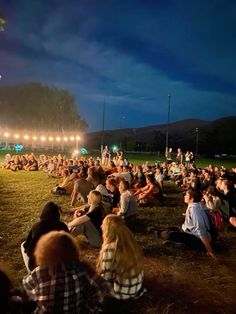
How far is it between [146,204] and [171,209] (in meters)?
0.87

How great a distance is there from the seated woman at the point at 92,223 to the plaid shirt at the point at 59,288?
4.02 meters

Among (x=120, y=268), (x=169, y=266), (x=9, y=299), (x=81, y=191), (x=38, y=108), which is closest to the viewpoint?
(x=9, y=299)

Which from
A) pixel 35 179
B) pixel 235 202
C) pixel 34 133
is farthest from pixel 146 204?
pixel 34 133

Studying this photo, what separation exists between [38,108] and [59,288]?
7267 centimetres

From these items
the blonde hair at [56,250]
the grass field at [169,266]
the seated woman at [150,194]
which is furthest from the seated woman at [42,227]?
the seated woman at [150,194]

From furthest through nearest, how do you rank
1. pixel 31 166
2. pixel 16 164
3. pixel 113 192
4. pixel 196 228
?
pixel 16 164 → pixel 31 166 → pixel 113 192 → pixel 196 228

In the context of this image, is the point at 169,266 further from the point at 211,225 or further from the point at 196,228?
the point at 211,225

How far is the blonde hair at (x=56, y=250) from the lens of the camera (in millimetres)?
3496

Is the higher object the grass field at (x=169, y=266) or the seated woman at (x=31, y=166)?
the seated woman at (x=31, y=166)

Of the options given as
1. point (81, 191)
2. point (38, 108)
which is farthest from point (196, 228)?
point (38, 108)

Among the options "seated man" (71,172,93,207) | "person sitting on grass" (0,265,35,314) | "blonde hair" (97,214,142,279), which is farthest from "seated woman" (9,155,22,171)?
"person sitting on grass" (0,265,35,314)

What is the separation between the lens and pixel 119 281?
4.64m

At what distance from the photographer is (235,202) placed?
34.8 feet

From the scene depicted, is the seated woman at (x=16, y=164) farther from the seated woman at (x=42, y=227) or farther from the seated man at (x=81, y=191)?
the seated woman at (x=42, y=227)
